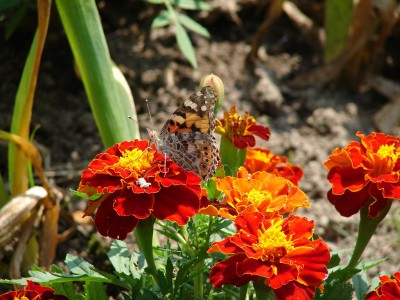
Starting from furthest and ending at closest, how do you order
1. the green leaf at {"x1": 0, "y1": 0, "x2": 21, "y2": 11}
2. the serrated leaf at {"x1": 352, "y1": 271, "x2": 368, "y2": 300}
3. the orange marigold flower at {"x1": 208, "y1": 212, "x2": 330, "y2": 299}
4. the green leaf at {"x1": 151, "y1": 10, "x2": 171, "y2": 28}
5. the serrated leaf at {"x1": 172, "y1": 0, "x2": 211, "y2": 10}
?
the serrated leaf at {"x1": 172, "y1": 0, "x2": 211, "y2": 10} → the green leaf at {"x1": 151, "y1": 10, "x2": 171, "y2": 28} → the green leaf at {"x1": 0, "y1": 0, "x2": 21, "y2": 11} → the serrated leaf at {"x1": 352, "y1": 271, "x2": 368, "y2": 300} → the orange marigold flower at {"x1": 208, "y1": 212, "x2": 330, "y2": 299}

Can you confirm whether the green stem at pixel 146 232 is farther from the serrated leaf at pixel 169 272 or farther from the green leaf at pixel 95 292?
the green leaf at pixel 95 292

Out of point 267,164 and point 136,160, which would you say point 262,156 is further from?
point 136,160

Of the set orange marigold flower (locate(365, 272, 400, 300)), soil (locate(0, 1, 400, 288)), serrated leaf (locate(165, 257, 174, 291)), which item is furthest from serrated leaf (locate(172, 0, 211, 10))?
orange marigold flower (locate(365, 272, 400, 300))

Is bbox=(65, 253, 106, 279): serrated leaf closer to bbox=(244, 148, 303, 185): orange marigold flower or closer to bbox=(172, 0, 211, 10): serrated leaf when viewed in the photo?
bbox=(244, 148, 303, 185): orange marigold flower

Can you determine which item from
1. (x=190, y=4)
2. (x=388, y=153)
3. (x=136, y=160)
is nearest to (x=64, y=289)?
(x=136, y=160)

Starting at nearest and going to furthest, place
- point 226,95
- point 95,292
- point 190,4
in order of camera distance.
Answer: point 95,292 → point 190,4 → point 226,95

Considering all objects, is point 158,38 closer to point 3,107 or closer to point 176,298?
point 3,107

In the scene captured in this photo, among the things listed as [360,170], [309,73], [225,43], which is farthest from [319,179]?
[360,170]
